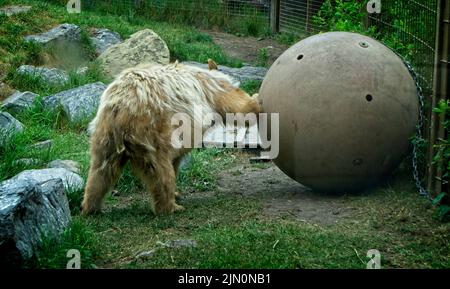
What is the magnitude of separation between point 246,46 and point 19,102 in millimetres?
6823

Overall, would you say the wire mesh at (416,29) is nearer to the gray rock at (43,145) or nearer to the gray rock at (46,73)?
the gray rock at (43,145)

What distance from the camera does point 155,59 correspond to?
13469 mm

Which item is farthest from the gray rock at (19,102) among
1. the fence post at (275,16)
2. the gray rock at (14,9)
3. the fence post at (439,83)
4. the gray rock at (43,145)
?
the fence post at (275,16)

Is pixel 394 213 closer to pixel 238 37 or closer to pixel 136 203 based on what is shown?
pixel 136 203

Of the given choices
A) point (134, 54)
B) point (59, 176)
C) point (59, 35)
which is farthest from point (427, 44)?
point (59, 35)

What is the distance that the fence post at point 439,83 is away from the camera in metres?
7.02

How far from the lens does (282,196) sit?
7871 mm

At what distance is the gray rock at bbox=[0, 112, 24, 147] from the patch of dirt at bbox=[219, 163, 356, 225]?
2.58m

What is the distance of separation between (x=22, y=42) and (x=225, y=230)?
8.21m

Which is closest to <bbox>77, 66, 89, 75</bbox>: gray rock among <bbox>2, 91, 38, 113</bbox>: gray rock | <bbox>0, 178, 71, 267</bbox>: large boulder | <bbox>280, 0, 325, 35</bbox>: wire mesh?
<bbox>2, 91, 38, 113</bbox>: gray rock

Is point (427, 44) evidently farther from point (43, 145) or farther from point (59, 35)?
point (59, 35)

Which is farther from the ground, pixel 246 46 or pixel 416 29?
pixel 416 29

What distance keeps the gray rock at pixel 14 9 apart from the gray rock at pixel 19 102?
13.6 ft
